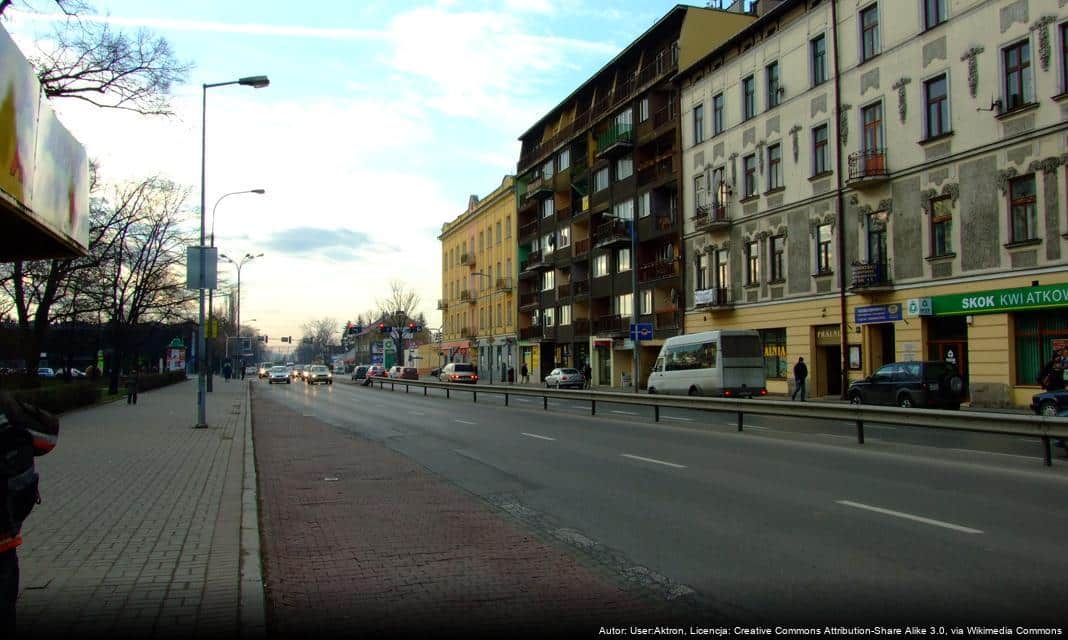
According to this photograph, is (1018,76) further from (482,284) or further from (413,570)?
(482,284)

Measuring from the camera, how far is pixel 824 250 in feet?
103

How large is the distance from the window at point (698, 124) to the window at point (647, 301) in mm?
8893

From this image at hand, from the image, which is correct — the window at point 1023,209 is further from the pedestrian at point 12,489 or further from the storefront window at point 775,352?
the pedestrian at point 12,489

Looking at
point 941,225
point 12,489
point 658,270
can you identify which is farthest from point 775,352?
point 12,489

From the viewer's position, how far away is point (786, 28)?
108 ft

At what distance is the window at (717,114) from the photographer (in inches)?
1496

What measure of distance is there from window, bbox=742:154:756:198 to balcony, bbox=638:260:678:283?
6.76 m

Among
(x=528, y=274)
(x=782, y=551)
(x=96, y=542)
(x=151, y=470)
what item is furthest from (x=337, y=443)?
(x=528, y=274)

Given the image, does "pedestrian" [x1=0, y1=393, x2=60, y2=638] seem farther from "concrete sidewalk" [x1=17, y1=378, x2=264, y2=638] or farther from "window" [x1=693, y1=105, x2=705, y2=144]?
"window" [x1=693, y1=105, x2=705, y2=144]

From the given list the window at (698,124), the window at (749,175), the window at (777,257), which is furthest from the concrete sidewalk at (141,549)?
the window at (698,124)

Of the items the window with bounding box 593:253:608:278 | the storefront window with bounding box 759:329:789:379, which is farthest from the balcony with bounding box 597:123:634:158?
the storefront window with bounding box 759:329:789:379

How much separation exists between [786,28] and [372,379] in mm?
34677

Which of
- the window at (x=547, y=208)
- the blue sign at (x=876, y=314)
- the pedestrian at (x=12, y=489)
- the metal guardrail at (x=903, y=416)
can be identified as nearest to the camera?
the pedestrian at (x=12, y=489)

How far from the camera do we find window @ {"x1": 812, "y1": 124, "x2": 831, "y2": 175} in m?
31.1
